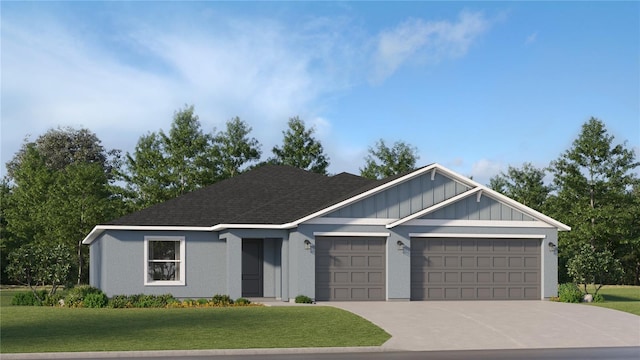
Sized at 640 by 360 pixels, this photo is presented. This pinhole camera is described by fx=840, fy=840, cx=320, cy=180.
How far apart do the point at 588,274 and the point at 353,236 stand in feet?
32.9

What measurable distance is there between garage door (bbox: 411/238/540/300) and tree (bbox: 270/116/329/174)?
83.2 ft

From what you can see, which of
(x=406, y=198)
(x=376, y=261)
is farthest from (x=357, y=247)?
(x=406, y=198)

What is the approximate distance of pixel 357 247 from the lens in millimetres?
31719

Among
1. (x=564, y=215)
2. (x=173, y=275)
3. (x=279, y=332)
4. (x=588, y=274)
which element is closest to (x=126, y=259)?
(x=173, y=275)

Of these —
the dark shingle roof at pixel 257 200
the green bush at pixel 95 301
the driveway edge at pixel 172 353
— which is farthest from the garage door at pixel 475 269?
the driveway edge at pixel 172 353

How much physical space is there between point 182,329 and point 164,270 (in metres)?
11.4

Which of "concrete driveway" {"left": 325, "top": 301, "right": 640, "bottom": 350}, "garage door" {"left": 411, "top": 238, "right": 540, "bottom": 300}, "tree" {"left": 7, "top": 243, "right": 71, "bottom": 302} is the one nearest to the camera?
"concrete driveway" {"left": 325, "top": 301, "right": 640, "bottom": 350}

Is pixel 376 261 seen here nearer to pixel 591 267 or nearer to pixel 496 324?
pixel 496 324

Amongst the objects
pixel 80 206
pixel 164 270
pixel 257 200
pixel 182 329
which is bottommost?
pixel 182 329

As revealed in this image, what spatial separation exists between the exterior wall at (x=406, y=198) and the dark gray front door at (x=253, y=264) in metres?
4.97

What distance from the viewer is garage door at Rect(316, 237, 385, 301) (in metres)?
31.4

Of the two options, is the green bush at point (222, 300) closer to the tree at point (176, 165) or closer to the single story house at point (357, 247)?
the single story house at point (357, 247)

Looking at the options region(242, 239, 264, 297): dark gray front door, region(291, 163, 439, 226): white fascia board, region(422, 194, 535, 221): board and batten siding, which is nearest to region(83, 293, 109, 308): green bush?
region(242, 239, 264, 297): dark gray front door

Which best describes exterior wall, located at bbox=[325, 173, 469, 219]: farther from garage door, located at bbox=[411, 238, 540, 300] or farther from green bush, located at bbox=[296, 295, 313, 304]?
green bush, located at bbox=[296, 295, 313, 304]
